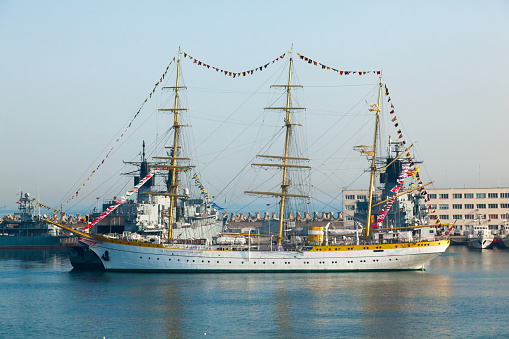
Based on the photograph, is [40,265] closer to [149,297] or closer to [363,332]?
[149,297]

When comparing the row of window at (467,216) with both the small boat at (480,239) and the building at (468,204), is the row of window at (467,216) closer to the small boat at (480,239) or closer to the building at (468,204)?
the building at (468,204)

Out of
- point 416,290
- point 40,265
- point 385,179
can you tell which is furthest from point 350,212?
point 416,290

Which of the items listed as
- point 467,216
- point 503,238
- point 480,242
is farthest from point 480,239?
point 467,216

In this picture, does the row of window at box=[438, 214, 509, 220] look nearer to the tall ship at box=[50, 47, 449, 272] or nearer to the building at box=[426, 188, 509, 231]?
the building at box=[426, 188, 509, 231]

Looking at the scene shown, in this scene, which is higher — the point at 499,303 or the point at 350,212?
the point at 350,212

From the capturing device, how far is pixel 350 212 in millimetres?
153375

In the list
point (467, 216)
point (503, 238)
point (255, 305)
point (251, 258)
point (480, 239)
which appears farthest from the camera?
point (467, 216)

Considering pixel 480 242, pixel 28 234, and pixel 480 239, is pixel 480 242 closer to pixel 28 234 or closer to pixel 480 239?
pixel 480 239

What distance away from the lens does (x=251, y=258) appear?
72.4 m

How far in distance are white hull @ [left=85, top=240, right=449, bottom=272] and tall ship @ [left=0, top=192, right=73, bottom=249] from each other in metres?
58.2

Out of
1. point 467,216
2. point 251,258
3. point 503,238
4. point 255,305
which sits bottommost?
point 255,305

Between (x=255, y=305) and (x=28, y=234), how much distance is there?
90452mm

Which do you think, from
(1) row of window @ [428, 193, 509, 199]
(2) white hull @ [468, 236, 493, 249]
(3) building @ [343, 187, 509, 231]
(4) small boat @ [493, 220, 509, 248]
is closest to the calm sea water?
(2) white hull @ [468, 236, 493, 249]

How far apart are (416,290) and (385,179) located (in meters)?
57.8
